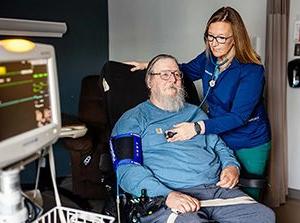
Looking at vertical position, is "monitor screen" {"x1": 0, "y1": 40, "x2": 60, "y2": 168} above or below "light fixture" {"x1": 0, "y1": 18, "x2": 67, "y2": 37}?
below

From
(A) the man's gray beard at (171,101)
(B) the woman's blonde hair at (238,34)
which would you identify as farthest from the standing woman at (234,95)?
(A) the man's gray beard at (171,101)

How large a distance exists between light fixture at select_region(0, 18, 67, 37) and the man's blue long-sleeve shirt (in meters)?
1.02

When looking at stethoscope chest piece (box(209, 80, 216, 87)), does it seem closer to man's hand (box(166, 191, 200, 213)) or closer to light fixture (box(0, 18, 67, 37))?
man's hand (box(166, 191, 200, 213))

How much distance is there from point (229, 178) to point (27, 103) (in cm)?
112

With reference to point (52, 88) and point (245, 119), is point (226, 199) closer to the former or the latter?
point (245, 119)

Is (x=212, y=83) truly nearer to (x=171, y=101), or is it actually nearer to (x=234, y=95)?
(x=234, y=95)

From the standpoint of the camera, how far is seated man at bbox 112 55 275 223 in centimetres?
159

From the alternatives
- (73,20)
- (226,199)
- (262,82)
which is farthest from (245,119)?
(73,20)

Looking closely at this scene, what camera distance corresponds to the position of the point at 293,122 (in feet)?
9.62

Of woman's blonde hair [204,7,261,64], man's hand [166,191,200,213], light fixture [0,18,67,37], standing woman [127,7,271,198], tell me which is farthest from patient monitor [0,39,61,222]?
light fixture [0,18,67,37]

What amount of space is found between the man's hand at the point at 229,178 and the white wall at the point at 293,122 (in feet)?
4.29

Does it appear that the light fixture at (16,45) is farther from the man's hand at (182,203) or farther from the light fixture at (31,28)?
the light fixture at (31,28)

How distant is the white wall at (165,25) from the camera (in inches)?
115

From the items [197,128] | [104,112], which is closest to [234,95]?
[197,128]
